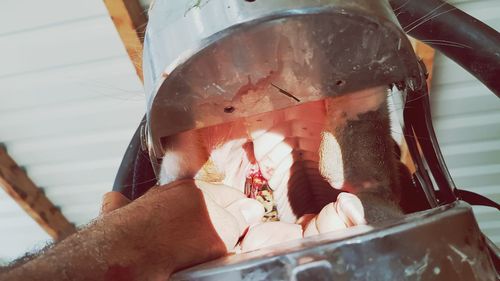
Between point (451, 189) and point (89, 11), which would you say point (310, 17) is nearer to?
point (451, 189)

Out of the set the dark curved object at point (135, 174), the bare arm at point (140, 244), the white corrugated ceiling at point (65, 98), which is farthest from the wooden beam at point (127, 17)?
the bare arm at point (140, 244)

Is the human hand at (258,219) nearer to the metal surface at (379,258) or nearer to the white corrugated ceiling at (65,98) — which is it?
the metal surface at (379,258)

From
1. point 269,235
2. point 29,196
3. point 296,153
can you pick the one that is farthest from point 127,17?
point 29,196

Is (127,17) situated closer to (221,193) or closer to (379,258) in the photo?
(221,193)

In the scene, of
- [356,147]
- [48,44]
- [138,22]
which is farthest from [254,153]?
[48,44]

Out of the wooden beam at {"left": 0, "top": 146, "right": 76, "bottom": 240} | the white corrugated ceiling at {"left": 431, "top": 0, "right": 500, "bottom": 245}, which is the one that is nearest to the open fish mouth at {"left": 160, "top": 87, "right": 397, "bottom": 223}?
the white corrugated ceiling at {"left": 431, "top": 0, "right": 500, "bottom": 245}

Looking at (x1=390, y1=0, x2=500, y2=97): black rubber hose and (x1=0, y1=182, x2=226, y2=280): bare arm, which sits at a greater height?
(x1=390, y1=0, x2=500, y2=97): black rubber hose

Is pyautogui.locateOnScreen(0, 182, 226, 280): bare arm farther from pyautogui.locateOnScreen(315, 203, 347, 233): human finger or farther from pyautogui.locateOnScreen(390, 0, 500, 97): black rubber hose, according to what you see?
pyautogui.locateOnScreen(390, 0, 500, 97): black rubber hose
